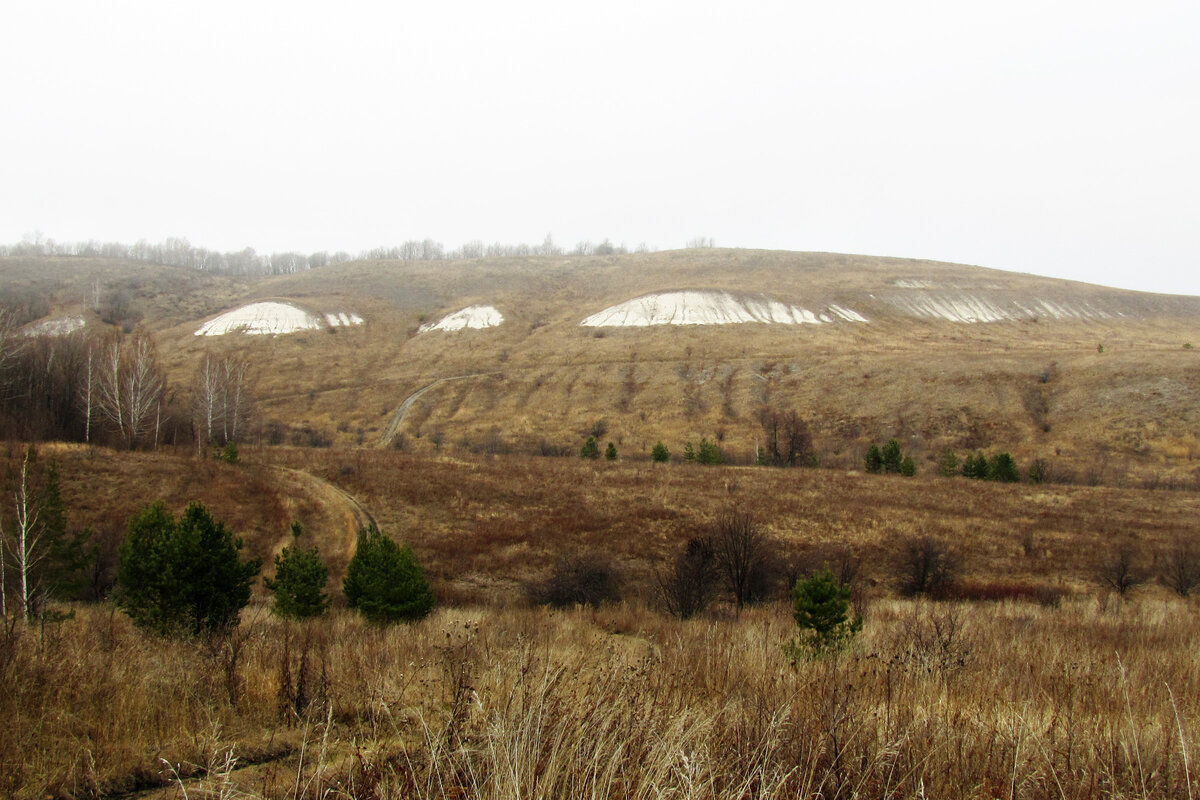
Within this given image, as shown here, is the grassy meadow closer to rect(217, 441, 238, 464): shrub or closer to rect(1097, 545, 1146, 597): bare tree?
rect(1097, 545, 1146, 597): bare tree

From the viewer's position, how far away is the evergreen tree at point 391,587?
1400cm

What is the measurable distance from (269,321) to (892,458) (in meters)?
79.5

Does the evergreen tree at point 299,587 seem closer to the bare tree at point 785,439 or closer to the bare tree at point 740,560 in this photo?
the bare tree at point 740,560

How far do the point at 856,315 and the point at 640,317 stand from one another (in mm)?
30944

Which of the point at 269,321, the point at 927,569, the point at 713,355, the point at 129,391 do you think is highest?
the point at 269,321

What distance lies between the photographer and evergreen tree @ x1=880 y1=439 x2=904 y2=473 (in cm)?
3947

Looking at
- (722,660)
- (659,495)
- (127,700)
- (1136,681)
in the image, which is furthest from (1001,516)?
(127,700)

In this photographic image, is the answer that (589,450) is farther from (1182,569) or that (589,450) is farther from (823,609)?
(823,609)

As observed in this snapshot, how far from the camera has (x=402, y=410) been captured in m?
60.2

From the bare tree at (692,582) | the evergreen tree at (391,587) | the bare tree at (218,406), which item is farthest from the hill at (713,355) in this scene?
the evergreen tree at (391,587)

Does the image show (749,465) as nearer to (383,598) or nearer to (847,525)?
(847,525)

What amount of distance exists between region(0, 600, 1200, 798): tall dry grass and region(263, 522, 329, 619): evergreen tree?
8.96 m

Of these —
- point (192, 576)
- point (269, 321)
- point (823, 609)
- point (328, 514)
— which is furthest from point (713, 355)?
point (269, 321)

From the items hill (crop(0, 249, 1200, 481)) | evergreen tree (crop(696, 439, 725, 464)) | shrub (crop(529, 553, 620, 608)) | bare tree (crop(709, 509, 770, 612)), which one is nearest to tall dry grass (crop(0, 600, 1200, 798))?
shrub (crop(529, 553, 620, 608))
